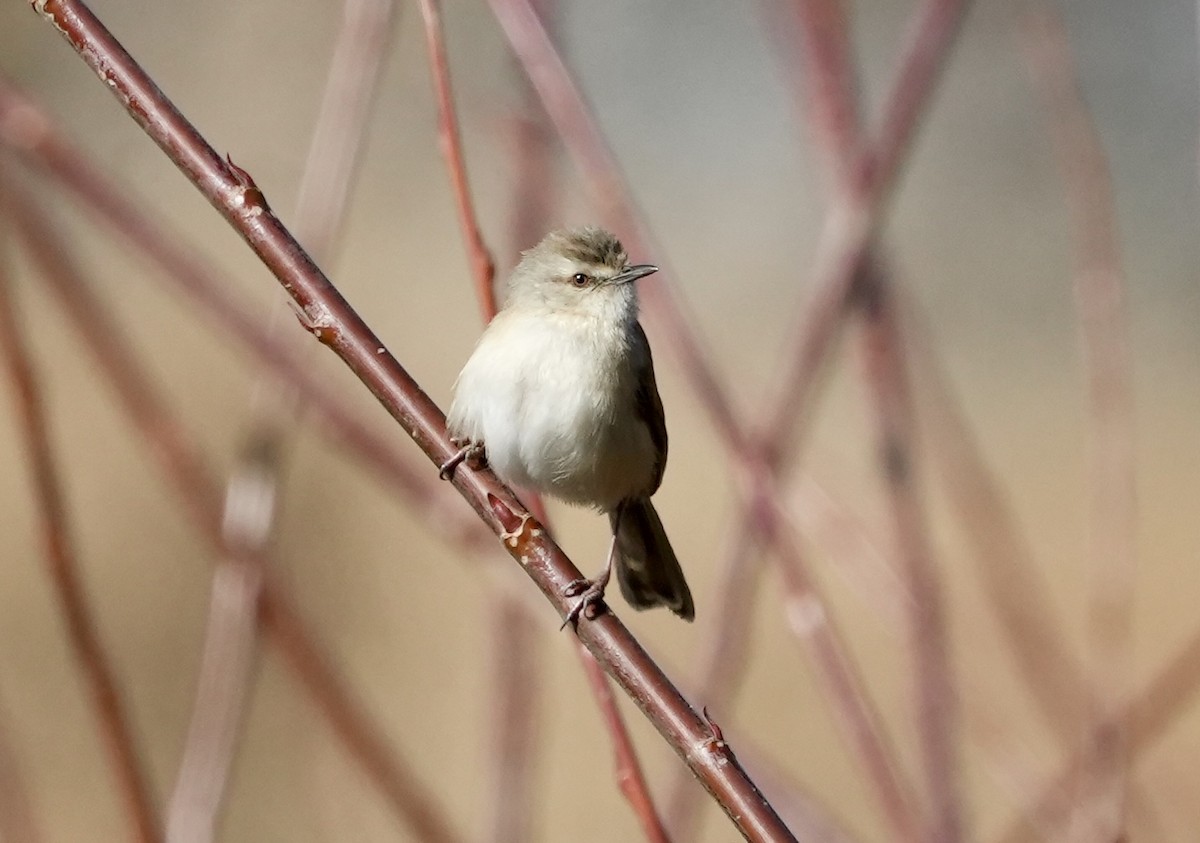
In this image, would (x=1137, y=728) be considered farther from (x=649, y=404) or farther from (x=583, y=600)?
(x=649, y=404)

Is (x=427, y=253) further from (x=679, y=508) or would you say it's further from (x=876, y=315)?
(x=876, y=315)

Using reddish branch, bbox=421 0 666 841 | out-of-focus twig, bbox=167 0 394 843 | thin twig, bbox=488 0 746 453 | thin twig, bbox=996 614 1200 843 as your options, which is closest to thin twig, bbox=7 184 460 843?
out-of-focus twig, bbox=167 0 394 843

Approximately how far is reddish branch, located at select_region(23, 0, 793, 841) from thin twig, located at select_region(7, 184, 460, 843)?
54 millimetres

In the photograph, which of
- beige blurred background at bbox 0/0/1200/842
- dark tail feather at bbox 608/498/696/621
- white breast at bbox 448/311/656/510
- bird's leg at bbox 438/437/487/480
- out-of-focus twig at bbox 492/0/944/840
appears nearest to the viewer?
out-of-focus twig at bbox 492/0/944/840

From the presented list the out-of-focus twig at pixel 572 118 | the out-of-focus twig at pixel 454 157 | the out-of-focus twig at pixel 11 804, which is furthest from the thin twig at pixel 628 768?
the out-of-focus twig at pixel 11 804

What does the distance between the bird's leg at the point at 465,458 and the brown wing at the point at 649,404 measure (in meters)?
0.39

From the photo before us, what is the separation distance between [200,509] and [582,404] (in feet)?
3.65

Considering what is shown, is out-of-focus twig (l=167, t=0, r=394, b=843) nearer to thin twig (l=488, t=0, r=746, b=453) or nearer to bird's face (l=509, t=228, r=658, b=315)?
thin twig (l=488, t=0, r=746, b=453)

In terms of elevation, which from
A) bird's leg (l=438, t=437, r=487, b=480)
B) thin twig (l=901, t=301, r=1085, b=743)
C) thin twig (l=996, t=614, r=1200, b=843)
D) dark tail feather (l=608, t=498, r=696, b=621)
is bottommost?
thin twig (l=996, t=614, r=1200, b=843)

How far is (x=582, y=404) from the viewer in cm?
305

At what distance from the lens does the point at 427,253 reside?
13602mm

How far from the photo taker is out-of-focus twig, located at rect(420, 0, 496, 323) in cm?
191

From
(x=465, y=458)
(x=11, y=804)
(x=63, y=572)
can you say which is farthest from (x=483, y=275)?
(x=11, y=804)

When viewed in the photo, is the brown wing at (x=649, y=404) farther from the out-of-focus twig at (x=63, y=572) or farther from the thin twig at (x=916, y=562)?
the out-of-focus twig at (x=63, y=572)
